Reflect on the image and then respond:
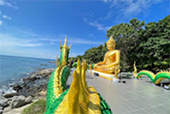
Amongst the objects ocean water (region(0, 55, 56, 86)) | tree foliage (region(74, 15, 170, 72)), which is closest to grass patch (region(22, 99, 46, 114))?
tree foliage (region(74, 15, 170, 72))

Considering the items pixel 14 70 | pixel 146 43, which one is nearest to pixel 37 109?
pixel 146 43

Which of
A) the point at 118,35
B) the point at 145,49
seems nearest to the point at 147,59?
the point at 145,49

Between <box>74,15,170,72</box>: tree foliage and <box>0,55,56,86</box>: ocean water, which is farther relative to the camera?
<box>0,55,56,86</box>: ocean water

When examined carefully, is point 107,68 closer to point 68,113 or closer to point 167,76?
point 167,76

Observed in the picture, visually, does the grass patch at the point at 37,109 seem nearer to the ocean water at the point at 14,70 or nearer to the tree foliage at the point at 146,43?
the tree foliage at the point at 146,43

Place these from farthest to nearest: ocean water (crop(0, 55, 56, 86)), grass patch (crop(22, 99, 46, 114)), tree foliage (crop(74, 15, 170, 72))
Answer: ocean water (crop(0, 55, 56, 86)) → tree foliage (crop(74, 15, 170, 72)) → grass patch (crop(22, 99, 46, 114))

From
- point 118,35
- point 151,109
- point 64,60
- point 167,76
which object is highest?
point 118,35

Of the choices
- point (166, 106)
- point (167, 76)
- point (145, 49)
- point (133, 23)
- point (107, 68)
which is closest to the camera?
point (166, 106)

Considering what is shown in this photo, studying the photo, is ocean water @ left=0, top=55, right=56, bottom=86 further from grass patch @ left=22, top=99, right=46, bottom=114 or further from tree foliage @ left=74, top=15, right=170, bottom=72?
tree foliage @ left=74, top=15, right=170, bottom=72

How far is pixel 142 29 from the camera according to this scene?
12.3 metres

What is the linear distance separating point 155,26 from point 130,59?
5774 millimetres

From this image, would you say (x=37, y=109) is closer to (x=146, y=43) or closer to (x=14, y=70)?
(x=146, y=43)

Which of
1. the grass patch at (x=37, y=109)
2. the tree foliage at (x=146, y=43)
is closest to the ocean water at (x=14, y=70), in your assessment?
the grass patch at (x=37, y=109)

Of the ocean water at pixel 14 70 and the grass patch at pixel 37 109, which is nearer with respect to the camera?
the grass patch at pixel 37 109
